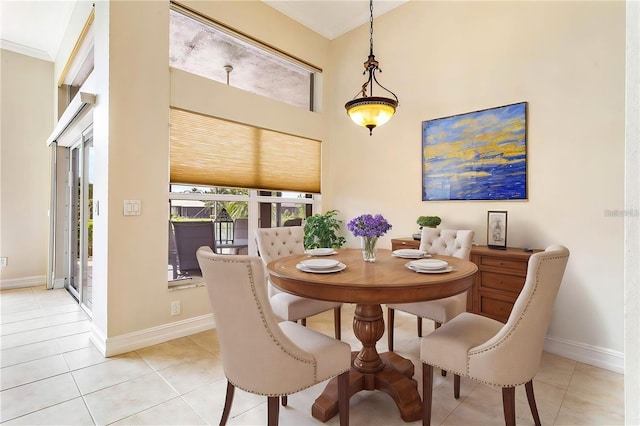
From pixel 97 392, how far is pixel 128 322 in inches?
27.2

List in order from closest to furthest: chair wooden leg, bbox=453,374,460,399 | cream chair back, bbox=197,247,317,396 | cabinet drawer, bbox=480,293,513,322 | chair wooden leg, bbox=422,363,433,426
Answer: cream chair back, bbox=197,247,317,396, chair wooden leg, bbox=422,363,433,426, chair wooden leg, bbox=453,374,460,399, cabinet drawer, bbox=480,293,513,322

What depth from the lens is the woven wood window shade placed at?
3.09 metres

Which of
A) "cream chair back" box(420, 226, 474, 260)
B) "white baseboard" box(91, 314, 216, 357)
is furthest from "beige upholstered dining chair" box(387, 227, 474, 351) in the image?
"white baseboard" box(91, 314, 216, 357)

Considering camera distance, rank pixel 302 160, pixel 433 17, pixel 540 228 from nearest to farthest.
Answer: pixel 540 228 → pixel 433 17 → pixel 302 160

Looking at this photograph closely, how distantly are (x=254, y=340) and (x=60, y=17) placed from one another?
16.0 ft

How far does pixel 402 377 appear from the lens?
197 centimetres

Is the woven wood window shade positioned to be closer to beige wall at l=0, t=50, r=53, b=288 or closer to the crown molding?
beige wall at l=0, t=50, r=53, b=288

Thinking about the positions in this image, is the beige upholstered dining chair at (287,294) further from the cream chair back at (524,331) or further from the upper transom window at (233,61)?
the upper transom window at (233,61)

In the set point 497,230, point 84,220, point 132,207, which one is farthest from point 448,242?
point 84,220

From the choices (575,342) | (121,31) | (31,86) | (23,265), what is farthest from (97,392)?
(31,86)

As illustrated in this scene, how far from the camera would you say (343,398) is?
61.4 inches

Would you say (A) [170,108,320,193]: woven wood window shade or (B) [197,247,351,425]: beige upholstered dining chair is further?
(A) [170,108,320,193]: woven wood window shade

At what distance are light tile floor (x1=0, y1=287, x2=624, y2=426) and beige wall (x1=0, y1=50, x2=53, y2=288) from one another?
2375mm

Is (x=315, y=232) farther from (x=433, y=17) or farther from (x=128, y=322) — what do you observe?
(x=433, y=17)
